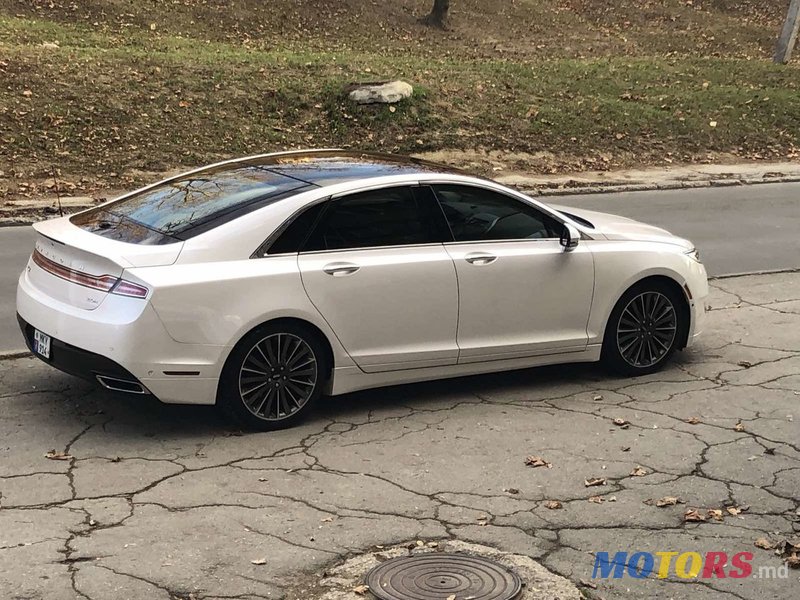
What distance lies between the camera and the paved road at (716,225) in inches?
477

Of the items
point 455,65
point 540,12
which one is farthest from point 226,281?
point 540,12

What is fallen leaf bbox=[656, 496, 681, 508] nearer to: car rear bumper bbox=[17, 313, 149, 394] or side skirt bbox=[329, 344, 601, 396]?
side skirt bbox=[329, 344, 601, 396]

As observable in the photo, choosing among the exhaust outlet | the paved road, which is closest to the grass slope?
the paved road

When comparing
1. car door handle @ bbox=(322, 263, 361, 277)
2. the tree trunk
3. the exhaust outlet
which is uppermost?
the tree trunk

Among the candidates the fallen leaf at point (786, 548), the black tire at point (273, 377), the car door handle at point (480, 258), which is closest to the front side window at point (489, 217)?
the car door handle at point (480, 258)

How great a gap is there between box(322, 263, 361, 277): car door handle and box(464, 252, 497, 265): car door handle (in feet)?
2.76

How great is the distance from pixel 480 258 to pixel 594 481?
73.5 inches

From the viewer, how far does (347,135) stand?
19.2 meters

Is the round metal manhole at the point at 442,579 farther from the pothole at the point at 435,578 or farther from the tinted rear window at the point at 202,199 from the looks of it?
the tinted rear window at the point at 202,199

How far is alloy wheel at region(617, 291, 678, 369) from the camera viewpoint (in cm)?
815

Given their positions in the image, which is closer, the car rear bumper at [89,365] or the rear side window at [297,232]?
the car rear bumper at [89,365]

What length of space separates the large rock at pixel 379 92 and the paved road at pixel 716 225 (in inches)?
180

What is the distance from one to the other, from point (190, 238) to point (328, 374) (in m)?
1.24

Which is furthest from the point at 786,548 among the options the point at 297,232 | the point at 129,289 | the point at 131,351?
the point at 129,289
